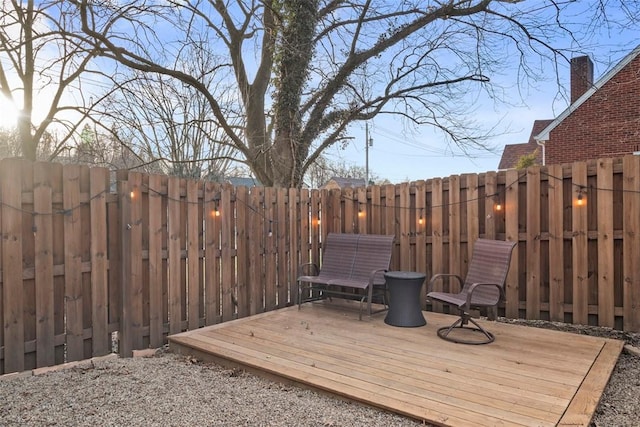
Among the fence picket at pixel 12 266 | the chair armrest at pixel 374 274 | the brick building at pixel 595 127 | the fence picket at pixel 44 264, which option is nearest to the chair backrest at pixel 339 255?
the chair armrest at pixel 374 274

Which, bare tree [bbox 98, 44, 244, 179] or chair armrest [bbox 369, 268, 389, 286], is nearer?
chair armrest [bbox 369, 268, 389, 286]

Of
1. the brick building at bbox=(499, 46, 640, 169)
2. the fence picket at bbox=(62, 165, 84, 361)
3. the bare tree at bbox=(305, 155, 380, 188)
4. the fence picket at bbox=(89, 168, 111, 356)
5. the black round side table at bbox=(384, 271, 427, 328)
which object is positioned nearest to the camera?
the fence picket at bbox=(62, 165, 84, 361)

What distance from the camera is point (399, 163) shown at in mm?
26484

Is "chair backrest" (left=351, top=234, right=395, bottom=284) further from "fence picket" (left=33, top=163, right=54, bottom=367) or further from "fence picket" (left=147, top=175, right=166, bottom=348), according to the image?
"fence picket" (left=33, top=163, right=54, bottom=367)

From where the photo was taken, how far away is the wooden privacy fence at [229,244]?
129 inches

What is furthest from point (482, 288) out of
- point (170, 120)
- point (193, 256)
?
point (170, 120)

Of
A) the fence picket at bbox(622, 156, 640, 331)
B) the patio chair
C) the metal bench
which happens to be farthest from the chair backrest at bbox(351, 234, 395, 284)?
the fence picket at bbox(622, 156, 640, 331)

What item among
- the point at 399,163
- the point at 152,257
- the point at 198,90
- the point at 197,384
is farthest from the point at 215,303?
the point at 399,163

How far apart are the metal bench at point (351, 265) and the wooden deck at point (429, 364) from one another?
522 millimetres

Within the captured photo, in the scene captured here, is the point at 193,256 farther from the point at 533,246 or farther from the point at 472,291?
the point at 533,246

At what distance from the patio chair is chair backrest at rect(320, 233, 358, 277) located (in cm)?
146

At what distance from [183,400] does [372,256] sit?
298 centimetres

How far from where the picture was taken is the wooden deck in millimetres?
2406

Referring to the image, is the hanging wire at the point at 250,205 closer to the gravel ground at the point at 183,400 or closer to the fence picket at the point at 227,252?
the fence picket at the point at 227,252
